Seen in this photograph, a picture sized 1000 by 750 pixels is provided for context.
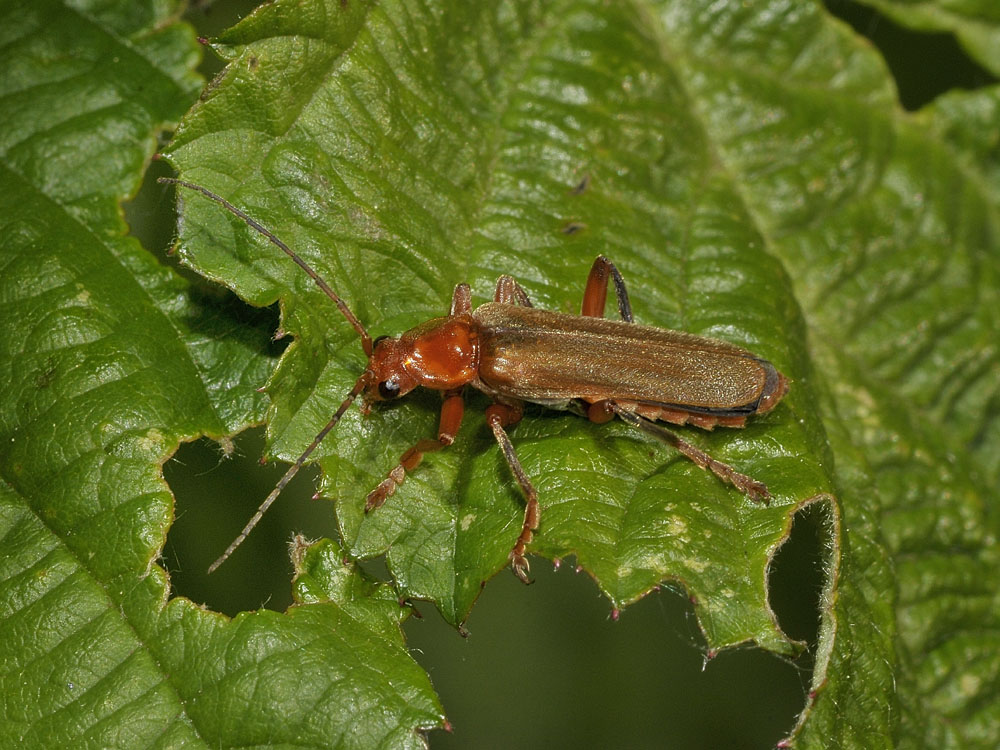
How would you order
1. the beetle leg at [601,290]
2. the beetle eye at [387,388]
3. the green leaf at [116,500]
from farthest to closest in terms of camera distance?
the beetle leg at [601,290]
the beetle eye at [387,388]
the green leaf at [116,500]

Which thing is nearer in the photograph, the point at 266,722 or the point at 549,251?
the point at 266,722

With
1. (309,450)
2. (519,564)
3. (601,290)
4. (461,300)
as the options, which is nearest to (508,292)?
(461,300)

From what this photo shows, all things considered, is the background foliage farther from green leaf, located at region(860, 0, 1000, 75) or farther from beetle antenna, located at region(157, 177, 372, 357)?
green leaf, located at region(860, 0, 1000, 75)

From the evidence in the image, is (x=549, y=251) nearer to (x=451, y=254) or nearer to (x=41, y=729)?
(x=451, y=254)

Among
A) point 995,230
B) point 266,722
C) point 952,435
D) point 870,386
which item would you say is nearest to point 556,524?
point 266,722

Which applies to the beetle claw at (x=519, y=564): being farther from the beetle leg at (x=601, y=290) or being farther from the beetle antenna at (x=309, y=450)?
the beetle leg at (x=601, y=290)

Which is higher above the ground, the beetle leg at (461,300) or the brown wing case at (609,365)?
the beetle leg at (461,300)

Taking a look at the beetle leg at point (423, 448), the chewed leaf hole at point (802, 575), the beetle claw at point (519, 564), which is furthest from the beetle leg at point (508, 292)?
the chewed leaf hole at point (802, 575)
